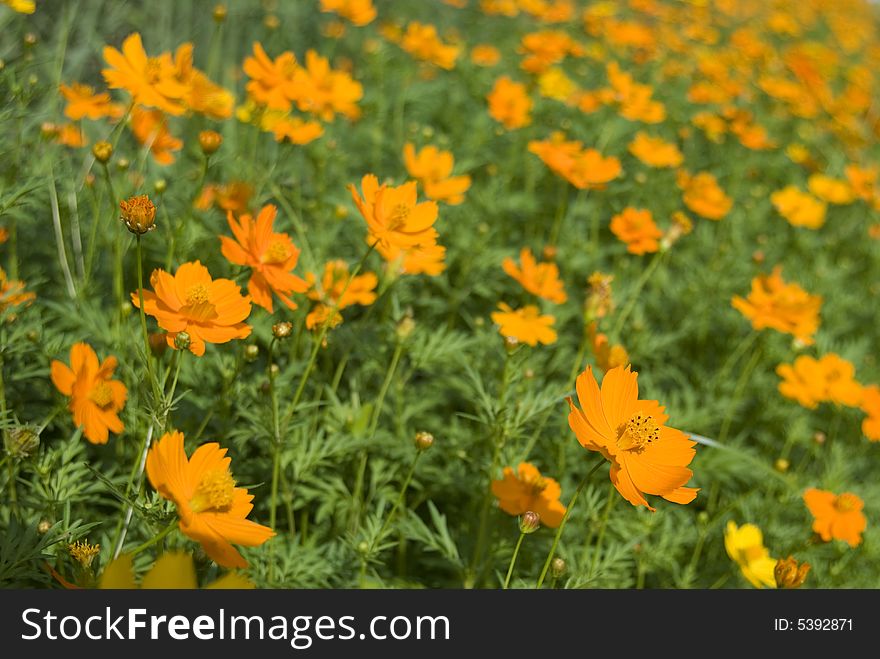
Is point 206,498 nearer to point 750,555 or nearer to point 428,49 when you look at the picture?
point 750,555

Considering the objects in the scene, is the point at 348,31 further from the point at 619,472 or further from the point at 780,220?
the point at 619,472

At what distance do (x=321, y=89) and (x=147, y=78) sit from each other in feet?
2.13

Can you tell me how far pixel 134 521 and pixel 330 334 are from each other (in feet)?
1.87

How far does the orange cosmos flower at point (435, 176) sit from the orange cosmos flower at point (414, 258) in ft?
1.08

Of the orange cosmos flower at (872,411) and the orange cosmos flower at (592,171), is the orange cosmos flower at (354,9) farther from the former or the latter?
the orange cosmos flower at (872,411)

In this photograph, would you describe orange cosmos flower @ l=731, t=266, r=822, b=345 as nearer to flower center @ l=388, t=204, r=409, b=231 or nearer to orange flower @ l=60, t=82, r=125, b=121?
flower center @ l=388, t=204, r=409, b=231

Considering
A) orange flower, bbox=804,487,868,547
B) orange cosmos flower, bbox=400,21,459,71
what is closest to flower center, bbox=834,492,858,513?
orange flower, bbox=804,487,868,547

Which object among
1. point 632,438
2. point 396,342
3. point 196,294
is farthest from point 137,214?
point 632,438

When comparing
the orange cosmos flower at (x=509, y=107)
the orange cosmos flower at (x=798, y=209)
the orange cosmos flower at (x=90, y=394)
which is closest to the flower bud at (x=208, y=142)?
the orange cosmos flower at (x=90, y=394)

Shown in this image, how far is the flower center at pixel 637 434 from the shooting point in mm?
1055

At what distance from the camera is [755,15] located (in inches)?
284

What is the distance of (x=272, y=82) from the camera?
1795 mm
